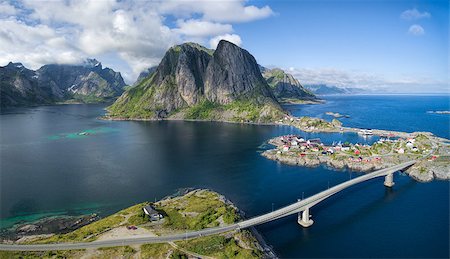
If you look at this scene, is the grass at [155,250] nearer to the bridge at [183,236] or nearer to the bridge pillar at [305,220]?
the bridge at [183,236]

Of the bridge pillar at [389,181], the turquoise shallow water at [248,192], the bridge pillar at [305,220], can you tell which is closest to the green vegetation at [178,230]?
the turquoise shallow water at [248,192]

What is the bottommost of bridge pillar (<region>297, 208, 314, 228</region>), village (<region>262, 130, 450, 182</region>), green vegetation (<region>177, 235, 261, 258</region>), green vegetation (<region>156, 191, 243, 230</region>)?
bridge pillar (<region>297, 208, 314, 228</region>)

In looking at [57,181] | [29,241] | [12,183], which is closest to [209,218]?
[29,241]

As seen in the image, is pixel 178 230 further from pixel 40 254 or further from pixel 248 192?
pixel 248 192

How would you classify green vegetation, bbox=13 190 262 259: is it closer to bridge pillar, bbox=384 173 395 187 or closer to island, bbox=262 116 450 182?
bridge pillar, bbox=384 173 395 187

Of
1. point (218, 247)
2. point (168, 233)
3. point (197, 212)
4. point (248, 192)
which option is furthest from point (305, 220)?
point (168, 233)

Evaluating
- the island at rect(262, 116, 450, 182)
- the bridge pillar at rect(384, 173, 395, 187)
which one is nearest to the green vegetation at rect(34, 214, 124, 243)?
the island at rect(262, 116, 450, 182)
